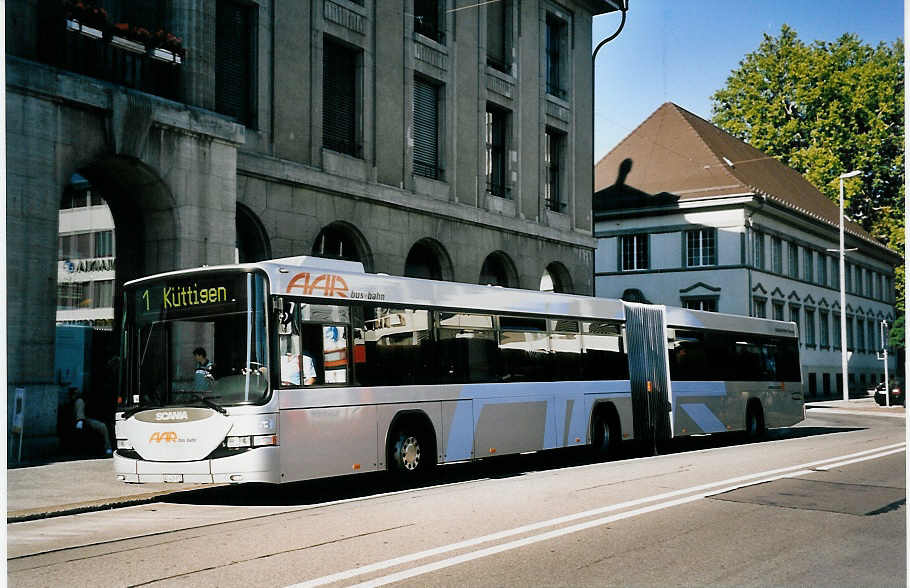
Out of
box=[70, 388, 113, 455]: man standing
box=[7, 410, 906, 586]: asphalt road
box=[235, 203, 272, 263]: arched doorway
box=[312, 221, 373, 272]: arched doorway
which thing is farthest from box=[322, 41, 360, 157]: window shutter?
box=[7, 410, 906, 586]: asphalt road

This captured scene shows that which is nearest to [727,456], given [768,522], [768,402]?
[768,402]

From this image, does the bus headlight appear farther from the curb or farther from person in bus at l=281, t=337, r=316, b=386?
the curb

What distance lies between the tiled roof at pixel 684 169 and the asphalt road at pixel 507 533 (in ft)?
128

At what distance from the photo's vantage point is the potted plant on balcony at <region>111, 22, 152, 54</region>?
18859mm

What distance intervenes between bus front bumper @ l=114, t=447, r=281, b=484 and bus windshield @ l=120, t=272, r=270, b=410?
0.62 metres

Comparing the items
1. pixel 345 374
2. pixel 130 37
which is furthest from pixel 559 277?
pixel 345 374

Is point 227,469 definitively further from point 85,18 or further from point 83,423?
point 85,18

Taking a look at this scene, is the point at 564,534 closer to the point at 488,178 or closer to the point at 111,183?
the point at 111,183

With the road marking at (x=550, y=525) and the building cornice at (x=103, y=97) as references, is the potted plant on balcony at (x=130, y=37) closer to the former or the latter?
the building cornice at (x=103, y=97)

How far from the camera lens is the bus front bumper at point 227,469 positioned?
40.3ft

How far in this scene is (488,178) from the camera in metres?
30.0

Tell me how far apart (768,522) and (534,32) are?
23483 millimetres

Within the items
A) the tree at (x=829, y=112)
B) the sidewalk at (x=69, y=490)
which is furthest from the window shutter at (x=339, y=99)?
the tree at (x=829, y=112)

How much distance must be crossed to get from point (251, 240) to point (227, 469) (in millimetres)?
10552
